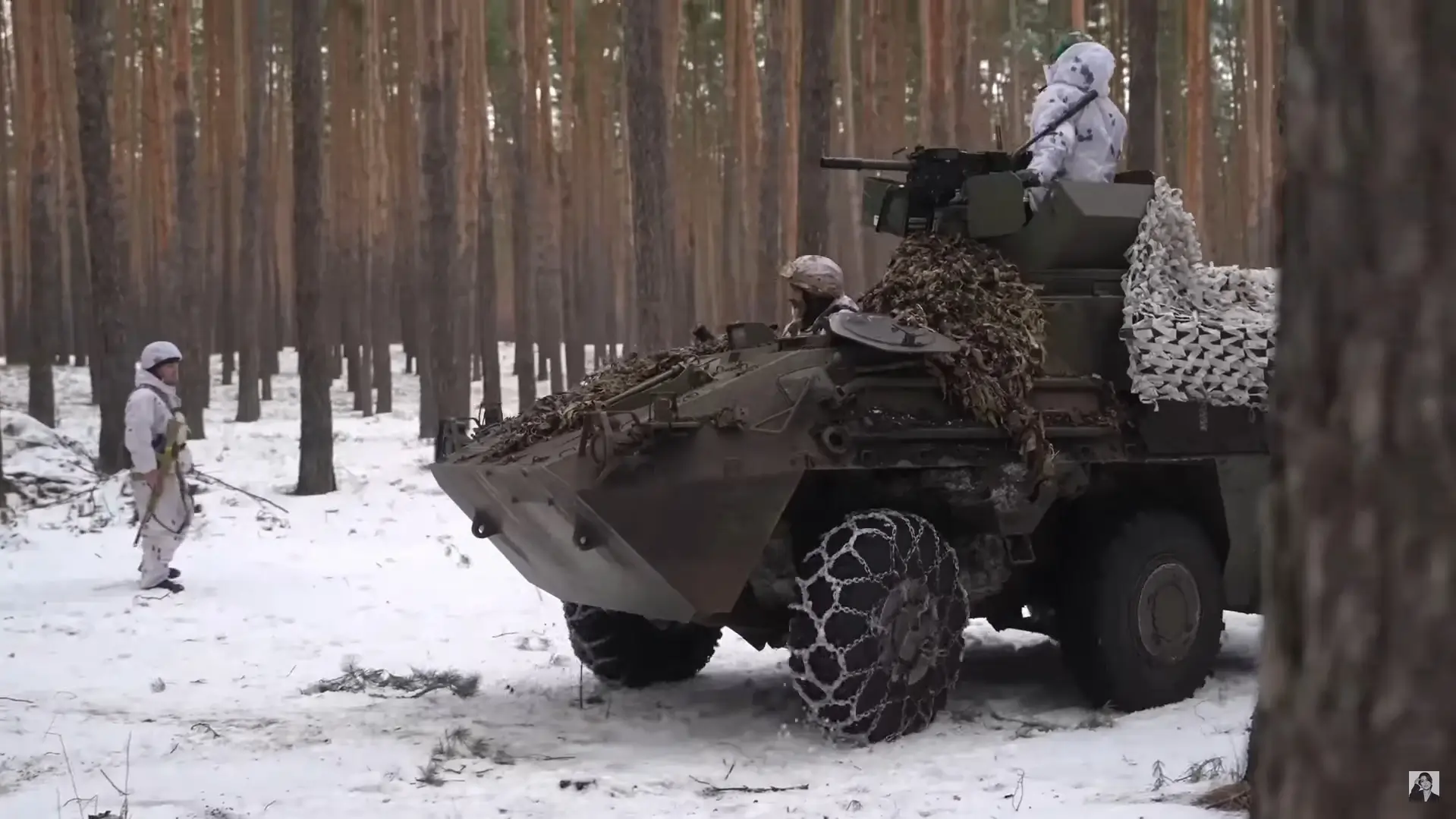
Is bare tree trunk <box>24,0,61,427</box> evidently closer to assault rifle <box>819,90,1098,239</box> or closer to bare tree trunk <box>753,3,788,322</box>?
bare tree trunk <box>753,3,788,322</box>

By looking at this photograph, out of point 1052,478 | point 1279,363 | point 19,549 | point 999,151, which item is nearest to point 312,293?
point 19,549

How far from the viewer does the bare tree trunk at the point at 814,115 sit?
12.4 meters

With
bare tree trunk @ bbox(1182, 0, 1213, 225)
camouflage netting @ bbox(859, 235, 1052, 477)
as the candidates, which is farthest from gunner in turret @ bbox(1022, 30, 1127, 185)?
bare tree trunk @ bbox(1182, 0, 1213, 225)

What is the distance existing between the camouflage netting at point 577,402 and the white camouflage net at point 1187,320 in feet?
6.33

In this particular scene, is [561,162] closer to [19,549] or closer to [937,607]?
[19,549]

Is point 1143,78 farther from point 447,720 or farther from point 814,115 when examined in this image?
point 447,720

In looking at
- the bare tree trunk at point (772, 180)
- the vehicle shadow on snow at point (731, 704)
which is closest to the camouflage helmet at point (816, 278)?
the vehicle shadow on snow at point (731, 704)

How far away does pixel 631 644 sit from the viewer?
7.56 metres

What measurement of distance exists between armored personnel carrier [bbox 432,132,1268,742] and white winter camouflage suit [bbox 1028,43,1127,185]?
22 centimetres

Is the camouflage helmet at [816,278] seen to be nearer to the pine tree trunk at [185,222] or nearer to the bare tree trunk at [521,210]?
the bare tree trunk at [521,210]

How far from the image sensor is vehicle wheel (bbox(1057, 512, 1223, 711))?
22.1 ft

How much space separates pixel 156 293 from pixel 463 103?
8.73 metres

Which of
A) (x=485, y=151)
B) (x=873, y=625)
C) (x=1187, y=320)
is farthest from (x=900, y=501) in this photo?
(x=485, y=151)

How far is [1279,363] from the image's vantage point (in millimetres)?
2086
